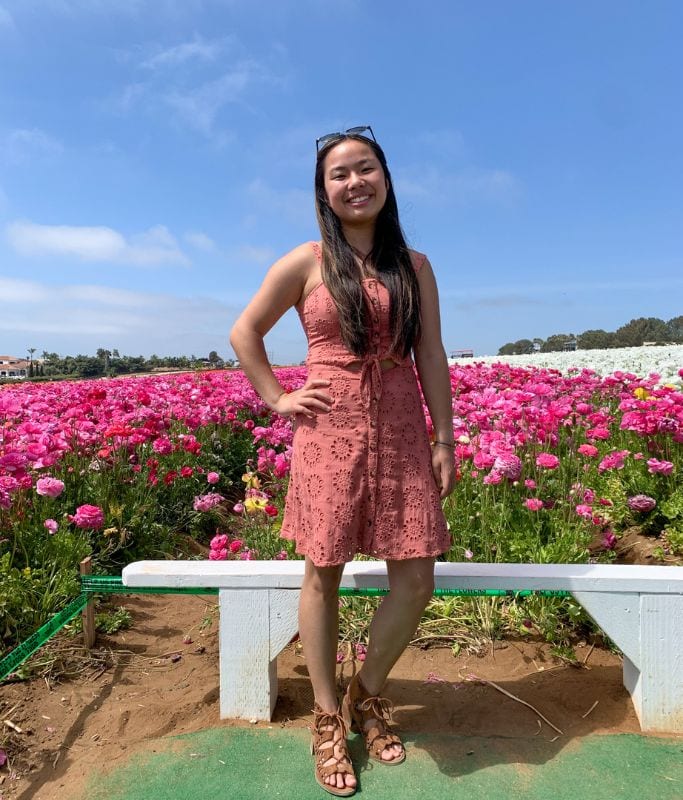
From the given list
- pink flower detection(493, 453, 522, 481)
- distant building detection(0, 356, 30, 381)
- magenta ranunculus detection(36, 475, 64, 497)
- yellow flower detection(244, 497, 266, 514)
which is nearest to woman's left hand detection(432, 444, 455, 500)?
pink flower detection(493, 453, 522, 481)

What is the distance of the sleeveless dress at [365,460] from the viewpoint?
5.08 ft

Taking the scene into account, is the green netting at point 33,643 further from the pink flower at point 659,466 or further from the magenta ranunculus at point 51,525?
the pink flower at point 659,466

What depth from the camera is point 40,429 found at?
3090 millimetres

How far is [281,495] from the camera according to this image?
11.7 feet

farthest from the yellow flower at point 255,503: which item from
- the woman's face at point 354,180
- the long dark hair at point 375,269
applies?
the woman's face at point 354,180

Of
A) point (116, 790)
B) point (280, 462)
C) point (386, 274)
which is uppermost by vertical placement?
point (386, 274)

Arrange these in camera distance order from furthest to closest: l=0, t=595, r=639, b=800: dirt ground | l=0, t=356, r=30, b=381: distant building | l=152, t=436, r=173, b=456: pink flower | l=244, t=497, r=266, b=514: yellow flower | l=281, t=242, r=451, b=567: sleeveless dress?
l=0, t=356, r=30, b=381: distant building < l=152, t=436, r=173, b=456: pink flower < l=244, t=497, r=266, b=514: yellow flower < l=0, t=595, r=639, b=800: dirt ground < l=281, t=242, r=451, b=567: sleeveless dress

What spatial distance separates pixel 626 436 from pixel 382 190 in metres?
2.72

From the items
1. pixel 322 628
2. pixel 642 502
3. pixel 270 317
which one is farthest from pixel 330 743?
pixel 642 502

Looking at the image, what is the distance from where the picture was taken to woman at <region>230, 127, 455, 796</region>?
1.56 m

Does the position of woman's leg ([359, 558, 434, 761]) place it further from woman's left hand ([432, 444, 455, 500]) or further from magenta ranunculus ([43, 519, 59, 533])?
magenta ranunculus ([43, 519, 59, 533])

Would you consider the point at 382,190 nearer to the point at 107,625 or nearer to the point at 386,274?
the point at 386,274

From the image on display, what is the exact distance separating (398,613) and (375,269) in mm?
947

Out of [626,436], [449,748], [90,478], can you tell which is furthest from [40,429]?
[626,436]
